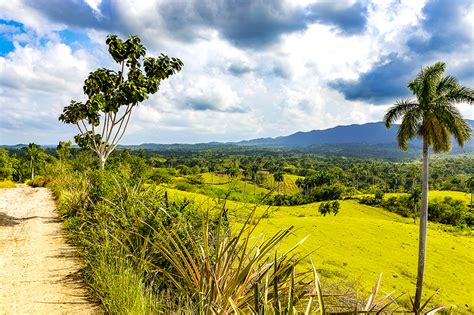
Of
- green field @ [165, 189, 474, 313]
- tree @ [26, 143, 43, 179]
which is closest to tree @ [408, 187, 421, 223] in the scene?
green field @ [165, 189, 474, 313]

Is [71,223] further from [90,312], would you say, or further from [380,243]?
[380,243]

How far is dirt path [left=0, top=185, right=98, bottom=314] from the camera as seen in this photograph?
4.50 metres

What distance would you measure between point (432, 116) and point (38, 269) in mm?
24537

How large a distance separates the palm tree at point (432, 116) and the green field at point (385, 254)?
965 centimetres

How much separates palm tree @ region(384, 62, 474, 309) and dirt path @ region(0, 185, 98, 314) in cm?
2280

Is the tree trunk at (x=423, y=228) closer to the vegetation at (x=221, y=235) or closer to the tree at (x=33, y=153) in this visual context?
the vegetation at (x=221, y=235)

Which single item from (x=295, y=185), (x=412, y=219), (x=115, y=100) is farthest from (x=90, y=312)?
(x=295, y=185)

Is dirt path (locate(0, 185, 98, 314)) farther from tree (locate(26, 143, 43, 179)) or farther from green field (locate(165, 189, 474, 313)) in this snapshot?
tree (locate(26, 143, 43, 179))

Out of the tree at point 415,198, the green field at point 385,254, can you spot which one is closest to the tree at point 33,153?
the green field at point 385,254

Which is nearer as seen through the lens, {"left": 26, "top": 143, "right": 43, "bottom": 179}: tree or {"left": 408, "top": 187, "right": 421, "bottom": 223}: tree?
{"left": 26, "top": 143, "right": 43, "bottom": 179}: tree

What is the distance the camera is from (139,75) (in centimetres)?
1153

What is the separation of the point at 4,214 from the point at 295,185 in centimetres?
12027

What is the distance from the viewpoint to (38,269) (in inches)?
235

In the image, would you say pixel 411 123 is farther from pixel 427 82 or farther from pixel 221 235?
pixel 221 235
